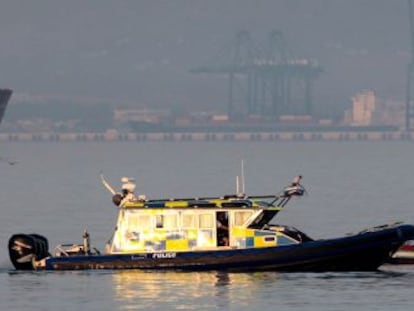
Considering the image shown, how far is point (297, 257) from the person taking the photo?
7600 cm

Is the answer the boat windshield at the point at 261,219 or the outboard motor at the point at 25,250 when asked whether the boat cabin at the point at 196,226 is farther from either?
the outboard motor at the point at 25,250

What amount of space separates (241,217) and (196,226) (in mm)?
1768

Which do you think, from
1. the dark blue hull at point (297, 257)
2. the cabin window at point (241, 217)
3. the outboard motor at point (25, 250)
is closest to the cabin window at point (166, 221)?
the dark blue hull at point (297, 257)

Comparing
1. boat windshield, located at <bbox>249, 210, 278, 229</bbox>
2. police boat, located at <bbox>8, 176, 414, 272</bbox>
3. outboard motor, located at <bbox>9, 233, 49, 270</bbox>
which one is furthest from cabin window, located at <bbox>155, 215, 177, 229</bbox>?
outboard motor, located at <bbox>9, 233, 49, 270</bbox>

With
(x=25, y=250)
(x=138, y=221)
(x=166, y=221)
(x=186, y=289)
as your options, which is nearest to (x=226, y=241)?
(x=166, y=221)

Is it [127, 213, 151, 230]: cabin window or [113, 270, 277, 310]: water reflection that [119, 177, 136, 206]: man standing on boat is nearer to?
[127, 213, 151, 230]: cabin window

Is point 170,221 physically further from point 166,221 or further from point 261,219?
point 261,219

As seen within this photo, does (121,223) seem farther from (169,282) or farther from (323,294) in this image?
(323,294)

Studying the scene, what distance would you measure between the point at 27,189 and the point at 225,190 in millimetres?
19502

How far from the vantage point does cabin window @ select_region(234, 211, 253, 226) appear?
7625cm

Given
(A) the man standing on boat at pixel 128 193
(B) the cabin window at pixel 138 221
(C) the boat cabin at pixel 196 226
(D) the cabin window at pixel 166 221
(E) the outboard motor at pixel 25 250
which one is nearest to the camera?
(C) the boat cabin at pixel 196 226

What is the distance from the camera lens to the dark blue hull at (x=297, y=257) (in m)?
75.9

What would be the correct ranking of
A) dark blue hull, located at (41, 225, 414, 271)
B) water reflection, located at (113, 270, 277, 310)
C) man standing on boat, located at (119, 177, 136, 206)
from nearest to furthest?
water reflection, located at (113, 270, 277, 310)
dark blue hull, located at (41, 225, 414, 271)
man standing on boat, located at (119, 177, 136, 206)

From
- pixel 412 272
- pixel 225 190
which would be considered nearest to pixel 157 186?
pixel 225 190
